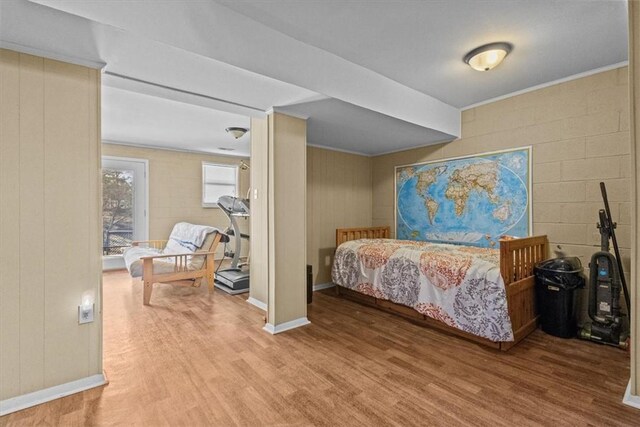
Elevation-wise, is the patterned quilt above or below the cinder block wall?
below

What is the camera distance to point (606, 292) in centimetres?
246

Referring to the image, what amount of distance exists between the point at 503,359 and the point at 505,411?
2.32 ft

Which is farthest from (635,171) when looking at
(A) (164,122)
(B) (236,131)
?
(A) (164,122)

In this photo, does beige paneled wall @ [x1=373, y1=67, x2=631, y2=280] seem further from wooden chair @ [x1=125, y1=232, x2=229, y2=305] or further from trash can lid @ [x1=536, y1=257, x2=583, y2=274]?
wooden chair @ [x1=125, y1=232, x2=229, y2=305]

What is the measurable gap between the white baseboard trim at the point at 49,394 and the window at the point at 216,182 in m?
4.48

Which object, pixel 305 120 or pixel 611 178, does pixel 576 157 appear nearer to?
pixel 611 178

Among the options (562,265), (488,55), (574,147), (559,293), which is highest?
(488,55)

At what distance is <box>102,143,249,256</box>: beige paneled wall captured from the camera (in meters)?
5.51

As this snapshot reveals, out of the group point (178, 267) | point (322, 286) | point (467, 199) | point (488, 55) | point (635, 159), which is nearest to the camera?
point (635, 159)

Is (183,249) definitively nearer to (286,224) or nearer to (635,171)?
(286,224)

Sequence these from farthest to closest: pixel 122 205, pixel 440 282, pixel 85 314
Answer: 1. pixel 122 205
2. pixel 440 282
3. pixel 85 314

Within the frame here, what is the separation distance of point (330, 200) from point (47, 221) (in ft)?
10.8

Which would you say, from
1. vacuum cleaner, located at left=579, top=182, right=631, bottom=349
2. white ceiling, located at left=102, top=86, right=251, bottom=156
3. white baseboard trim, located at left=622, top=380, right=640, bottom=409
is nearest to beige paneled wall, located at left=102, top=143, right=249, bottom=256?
white ceiling, located at left=102, top=86, right=251, bottom=156

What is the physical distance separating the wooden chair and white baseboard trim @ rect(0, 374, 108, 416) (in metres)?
1.66
